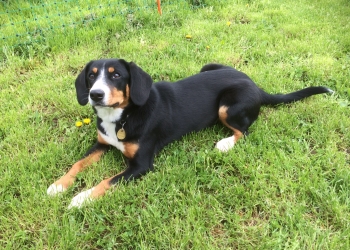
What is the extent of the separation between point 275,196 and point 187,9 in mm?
4165

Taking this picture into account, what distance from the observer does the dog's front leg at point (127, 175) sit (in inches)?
100

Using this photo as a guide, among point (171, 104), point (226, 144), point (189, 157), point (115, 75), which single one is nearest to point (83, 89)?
point (115, 75)

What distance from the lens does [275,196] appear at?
2.58m

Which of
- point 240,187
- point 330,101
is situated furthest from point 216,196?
point 330,101

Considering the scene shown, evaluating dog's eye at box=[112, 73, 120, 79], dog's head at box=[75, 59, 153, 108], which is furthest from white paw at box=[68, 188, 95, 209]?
dog's eye at box=[112, 73, 120, 79]

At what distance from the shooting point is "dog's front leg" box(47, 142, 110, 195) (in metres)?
2.65

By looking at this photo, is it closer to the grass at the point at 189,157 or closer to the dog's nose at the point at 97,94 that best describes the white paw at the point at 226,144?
the grass at the point at 189,157

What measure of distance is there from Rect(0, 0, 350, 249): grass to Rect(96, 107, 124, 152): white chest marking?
189mm

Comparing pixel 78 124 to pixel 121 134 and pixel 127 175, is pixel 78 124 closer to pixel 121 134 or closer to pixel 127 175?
pixel 121 134

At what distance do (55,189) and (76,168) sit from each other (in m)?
0.28

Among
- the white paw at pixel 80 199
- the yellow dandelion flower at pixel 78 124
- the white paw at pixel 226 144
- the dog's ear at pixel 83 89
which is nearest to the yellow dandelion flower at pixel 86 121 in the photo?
the yellow dandelion flower at pixel 78 124

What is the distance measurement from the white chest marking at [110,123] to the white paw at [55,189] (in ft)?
1.93

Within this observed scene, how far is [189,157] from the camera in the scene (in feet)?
9.97

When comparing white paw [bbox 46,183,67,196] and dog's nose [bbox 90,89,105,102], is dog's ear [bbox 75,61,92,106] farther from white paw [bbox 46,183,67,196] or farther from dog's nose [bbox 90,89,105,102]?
white paw [bbox 46,183,67,196]
